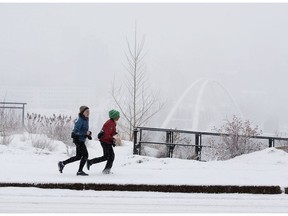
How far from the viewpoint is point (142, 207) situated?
7730 mm

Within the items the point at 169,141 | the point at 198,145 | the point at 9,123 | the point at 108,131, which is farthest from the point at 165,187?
the point at 9,123

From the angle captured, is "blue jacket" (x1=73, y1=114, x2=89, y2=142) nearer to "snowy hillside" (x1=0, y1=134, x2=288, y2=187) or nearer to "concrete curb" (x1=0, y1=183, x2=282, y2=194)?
"snowy hillside" (x1=0, y1=134, x2=288, y2=187)

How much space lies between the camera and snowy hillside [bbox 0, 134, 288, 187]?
9.55 metres

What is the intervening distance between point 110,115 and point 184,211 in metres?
3.21

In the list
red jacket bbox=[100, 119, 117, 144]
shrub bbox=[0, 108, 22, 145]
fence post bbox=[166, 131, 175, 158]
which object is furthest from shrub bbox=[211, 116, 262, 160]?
shrub bbox=[0, 108, 22, 145]

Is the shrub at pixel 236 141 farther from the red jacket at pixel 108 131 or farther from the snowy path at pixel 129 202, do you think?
the snowy path at pixel 129 202

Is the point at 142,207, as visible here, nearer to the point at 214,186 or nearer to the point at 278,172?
the point at 214,186

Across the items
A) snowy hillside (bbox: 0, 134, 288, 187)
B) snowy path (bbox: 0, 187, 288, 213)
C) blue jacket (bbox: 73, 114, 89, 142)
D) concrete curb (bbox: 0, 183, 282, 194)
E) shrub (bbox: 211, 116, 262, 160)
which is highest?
blue jacket (bbox: 73, 114, 89, 142)

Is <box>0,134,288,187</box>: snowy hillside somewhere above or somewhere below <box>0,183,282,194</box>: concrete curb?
above

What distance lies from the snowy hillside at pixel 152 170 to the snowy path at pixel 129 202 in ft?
1.67

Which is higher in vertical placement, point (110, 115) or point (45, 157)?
point (110, 115)

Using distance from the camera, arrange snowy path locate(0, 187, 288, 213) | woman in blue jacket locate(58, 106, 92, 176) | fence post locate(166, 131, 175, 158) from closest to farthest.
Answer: snowy path locate(0, 187, 288, 213)
woman in blue jacket locate(58, 106, 92, 176)
fence post locate(166, 131, 175, 158)

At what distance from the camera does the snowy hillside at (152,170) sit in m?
9.55

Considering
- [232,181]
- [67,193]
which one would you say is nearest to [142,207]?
[67,193]
